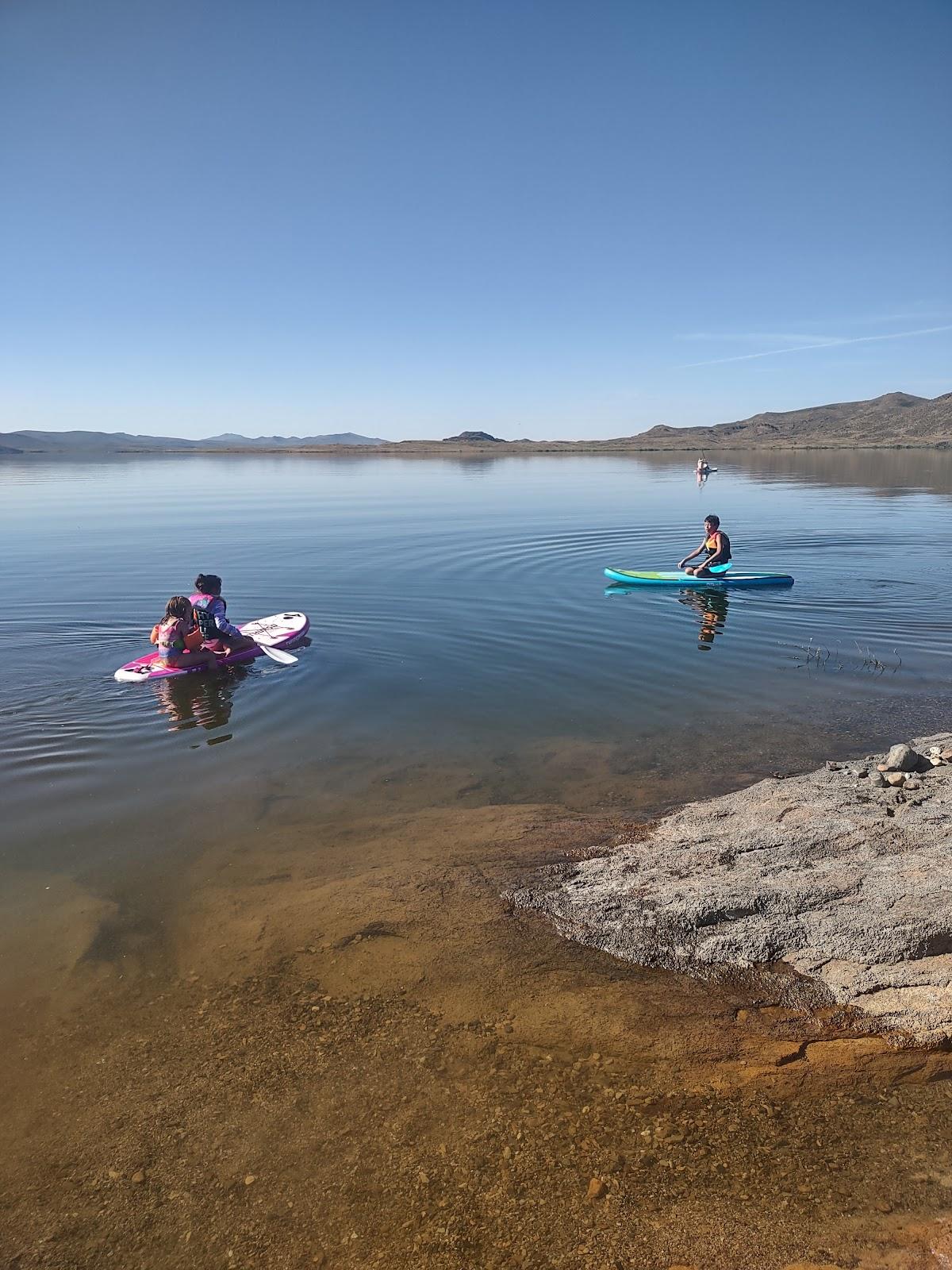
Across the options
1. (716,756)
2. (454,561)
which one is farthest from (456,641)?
(454,561)

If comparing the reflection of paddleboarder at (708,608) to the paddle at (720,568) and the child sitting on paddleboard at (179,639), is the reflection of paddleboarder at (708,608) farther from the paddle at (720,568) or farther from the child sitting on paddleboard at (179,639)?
the child sitting on paddleboard at (179,639)

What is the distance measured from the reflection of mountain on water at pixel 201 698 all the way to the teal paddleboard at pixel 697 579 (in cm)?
1090

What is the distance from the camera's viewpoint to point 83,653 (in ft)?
48.6

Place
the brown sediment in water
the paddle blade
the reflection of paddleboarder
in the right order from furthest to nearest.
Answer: the reflection of paddleboarder, the paddle blade, the brown sediment in water

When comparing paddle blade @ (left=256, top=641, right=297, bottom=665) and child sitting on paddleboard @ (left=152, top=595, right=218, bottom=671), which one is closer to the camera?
child sitting on paddleboard @ (left=152, top=595, right=218, bottom=671)

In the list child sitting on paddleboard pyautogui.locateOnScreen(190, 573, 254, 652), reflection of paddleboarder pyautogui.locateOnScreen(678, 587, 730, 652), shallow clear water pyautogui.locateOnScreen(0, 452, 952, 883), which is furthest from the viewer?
reflection of paddleboarder pyautogui.locateOnScreen(678, 587, 730, 652)

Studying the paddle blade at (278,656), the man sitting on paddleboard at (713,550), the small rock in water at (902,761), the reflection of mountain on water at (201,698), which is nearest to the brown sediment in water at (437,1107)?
the small rock in water at (902,761)

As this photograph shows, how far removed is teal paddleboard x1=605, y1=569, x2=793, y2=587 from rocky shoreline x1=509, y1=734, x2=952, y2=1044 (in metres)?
13.3

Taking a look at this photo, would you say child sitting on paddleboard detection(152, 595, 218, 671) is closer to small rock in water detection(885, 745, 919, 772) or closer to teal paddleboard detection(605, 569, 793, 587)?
small rock in water detection(885, 745, 919, 772)

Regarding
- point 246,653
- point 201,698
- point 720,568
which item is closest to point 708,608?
point 720,568

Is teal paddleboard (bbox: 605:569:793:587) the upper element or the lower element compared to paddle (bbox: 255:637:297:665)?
upper

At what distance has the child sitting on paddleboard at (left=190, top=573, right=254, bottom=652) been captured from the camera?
13898mm

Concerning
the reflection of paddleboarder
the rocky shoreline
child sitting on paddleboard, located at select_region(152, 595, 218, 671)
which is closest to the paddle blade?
child sitting on paddleboard, located at select_region(152, 595, 218, 671)

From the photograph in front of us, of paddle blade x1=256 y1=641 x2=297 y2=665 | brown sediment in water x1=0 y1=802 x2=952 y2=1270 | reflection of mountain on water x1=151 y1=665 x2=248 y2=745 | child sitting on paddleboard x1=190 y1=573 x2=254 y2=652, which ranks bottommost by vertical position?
brown sediment in water x1=0 y1=802 x2=952 y2=1270
